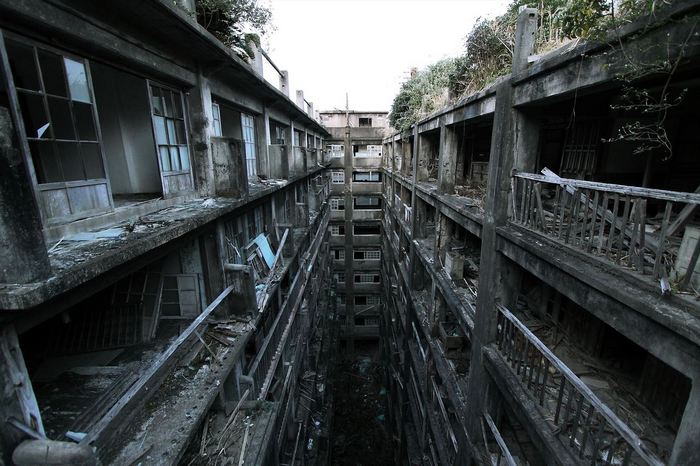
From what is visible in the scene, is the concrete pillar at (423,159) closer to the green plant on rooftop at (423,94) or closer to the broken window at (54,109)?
the green plant on rooftop at (423,94)

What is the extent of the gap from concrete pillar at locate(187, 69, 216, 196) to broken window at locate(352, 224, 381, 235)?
73.0 ft

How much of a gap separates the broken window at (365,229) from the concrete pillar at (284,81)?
15143mm

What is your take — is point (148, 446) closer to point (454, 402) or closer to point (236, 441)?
point (236, 441)

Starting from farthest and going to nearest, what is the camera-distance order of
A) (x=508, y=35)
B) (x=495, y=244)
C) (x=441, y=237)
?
(x=441, y=237), (x=508, y=35), (x=495, y=244)

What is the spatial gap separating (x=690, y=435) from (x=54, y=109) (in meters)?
8.71

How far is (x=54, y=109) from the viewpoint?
519cm

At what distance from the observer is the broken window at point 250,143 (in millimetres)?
9930

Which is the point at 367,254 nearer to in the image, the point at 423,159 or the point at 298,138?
the point at 298,138

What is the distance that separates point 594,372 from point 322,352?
1597cm

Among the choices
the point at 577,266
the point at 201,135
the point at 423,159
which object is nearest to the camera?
the point at 577,266

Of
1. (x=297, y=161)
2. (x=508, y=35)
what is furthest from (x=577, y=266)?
(x=297, y=161)

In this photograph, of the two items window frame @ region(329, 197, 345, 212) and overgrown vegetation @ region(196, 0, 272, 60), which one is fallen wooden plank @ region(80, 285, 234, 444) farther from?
window frame @ region(329, 197, 345, 212)

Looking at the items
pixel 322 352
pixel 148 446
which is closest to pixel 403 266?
pixel 322 352

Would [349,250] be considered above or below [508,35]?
below
